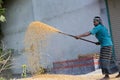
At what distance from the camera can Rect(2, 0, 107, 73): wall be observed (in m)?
15.4

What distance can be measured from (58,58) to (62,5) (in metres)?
2.41

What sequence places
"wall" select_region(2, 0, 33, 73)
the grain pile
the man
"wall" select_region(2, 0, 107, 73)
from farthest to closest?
"wall" select_region(2, 0, 33, 73) < "wall" select_region(2, 0, 107, 73) < the grain pile < the man

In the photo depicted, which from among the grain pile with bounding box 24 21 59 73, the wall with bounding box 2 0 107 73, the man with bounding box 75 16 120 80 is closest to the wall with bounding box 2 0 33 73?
the wall with bounding box 2 0 107 73

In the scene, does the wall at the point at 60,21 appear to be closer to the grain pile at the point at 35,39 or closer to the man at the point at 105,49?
the grain pile at the point at 35,39

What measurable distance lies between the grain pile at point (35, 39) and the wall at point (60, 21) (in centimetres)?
163

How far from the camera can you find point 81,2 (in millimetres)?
15766

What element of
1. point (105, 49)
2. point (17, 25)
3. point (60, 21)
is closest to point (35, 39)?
point (105, 49)

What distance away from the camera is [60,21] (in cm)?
1723

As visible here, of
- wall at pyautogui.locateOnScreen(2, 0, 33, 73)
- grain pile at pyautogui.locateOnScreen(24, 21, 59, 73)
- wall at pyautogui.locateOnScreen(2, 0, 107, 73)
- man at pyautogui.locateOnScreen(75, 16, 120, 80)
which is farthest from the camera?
wall at pyautogui.locateOnScreen(2, 0, 33, 73)

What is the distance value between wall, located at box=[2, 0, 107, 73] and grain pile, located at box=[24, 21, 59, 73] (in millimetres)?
1626

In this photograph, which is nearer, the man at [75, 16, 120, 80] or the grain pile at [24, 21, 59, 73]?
the man at [75, 16, 120, 80]

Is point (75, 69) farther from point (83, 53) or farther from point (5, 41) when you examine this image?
point (5, 41)

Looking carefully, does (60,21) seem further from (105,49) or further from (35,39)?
(105,49)

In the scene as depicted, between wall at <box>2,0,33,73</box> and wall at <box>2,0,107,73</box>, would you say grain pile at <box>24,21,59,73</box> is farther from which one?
wall at <box>2,0,33,73</box>
